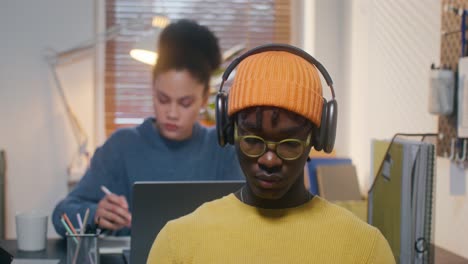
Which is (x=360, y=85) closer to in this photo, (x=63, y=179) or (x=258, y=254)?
(x=63, y=179)

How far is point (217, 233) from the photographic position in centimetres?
76

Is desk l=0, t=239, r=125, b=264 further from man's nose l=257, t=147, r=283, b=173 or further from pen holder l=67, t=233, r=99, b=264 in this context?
man's nose l=257, t=147, r=283, b=173

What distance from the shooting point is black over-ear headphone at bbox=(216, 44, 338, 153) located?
79 cm

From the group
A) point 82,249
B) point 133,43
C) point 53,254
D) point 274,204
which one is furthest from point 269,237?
point 133,43

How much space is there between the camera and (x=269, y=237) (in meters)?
0.74

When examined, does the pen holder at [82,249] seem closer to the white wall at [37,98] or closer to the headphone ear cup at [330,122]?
the headphone ear cup at [330,122]

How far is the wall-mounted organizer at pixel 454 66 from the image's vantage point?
162cm

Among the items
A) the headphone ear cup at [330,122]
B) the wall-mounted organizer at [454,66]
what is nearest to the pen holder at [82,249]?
the headphone ear cup at [330,122]

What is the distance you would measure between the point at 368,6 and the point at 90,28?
4.25 feet

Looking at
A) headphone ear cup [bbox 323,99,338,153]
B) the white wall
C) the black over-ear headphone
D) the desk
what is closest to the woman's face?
the desk

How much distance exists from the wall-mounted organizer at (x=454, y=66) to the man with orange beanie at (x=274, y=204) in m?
0.94

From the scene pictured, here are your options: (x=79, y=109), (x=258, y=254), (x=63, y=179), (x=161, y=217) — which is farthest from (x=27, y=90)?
(x=258, y=254)

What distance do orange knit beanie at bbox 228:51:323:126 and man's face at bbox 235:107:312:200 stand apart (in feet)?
0.04

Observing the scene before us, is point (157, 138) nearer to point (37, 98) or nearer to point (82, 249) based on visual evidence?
point (82, 249)
